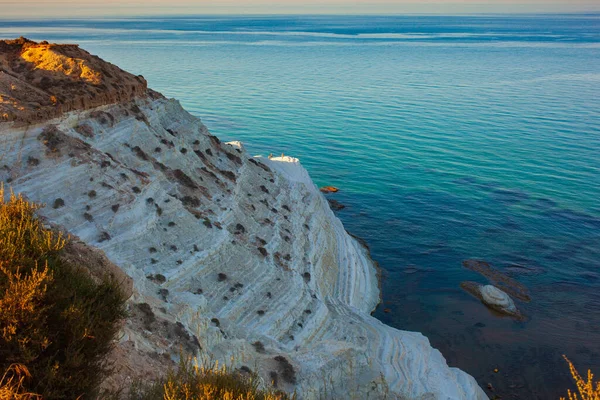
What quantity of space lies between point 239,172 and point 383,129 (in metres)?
40.8

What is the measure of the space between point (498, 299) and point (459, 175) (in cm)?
2249

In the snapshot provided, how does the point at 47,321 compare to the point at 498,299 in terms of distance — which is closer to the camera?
the point at 47,321

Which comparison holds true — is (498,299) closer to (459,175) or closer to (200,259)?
(200,259)

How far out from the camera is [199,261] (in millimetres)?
20500

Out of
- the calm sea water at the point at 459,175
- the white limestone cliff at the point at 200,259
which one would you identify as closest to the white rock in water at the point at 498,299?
the calm sea water at the point at 459,175

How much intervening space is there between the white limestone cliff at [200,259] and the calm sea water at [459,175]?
6.54m

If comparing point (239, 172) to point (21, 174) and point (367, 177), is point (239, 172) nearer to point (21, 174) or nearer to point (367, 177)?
point (21, 174)

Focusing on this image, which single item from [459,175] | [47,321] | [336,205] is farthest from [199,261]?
[459,175]

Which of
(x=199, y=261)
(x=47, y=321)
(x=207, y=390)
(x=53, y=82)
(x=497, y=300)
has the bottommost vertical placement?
(x=497, y=300)

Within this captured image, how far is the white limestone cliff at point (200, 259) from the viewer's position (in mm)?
17703

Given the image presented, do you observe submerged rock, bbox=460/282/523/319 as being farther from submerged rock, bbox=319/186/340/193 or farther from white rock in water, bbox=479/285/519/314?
submerged rock, bbox=319/186/340/193

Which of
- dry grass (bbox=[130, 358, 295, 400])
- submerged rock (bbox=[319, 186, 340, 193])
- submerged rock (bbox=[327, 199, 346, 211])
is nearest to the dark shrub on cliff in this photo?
dry grass (bbox=[130, 358, 295, 400])

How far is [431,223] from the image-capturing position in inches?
1636

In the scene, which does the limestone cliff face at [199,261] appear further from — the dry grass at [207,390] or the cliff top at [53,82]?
the dry grass at [207,390]
